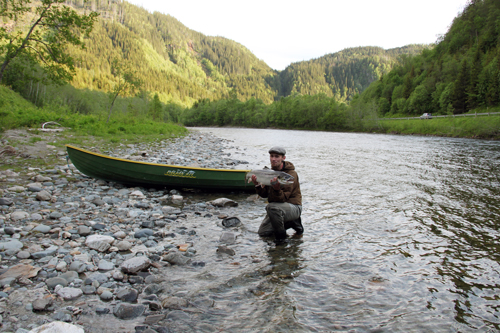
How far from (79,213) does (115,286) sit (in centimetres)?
367

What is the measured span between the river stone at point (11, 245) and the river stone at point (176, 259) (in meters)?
2.65

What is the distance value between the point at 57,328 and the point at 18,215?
14.9 ft

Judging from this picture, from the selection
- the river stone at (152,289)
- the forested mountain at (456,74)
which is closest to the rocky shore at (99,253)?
the river stone at (152,289)

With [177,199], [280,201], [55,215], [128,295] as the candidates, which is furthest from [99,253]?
[177,199]

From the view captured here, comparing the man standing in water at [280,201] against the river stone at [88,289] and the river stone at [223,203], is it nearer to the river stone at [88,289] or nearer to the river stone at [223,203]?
the river stone at [223,203]

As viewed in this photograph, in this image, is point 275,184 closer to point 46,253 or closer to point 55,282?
point 55,282

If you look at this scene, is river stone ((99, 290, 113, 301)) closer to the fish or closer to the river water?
the river water

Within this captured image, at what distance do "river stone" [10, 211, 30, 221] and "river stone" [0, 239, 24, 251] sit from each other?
1389 millimetres

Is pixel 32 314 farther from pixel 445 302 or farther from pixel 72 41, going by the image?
pixel 72 41

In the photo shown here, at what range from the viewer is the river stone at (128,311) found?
12.4ft

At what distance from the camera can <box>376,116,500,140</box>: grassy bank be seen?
144ft

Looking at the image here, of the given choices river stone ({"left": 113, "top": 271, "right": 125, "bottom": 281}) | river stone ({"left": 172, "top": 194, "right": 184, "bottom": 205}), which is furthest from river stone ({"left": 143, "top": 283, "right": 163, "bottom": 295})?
river stone ({"left": 172, "top": 194, "right": 184, "bottom": 205})

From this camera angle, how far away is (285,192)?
21.7 feet

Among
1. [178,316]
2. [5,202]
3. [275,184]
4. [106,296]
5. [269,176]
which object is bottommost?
[178,316]
